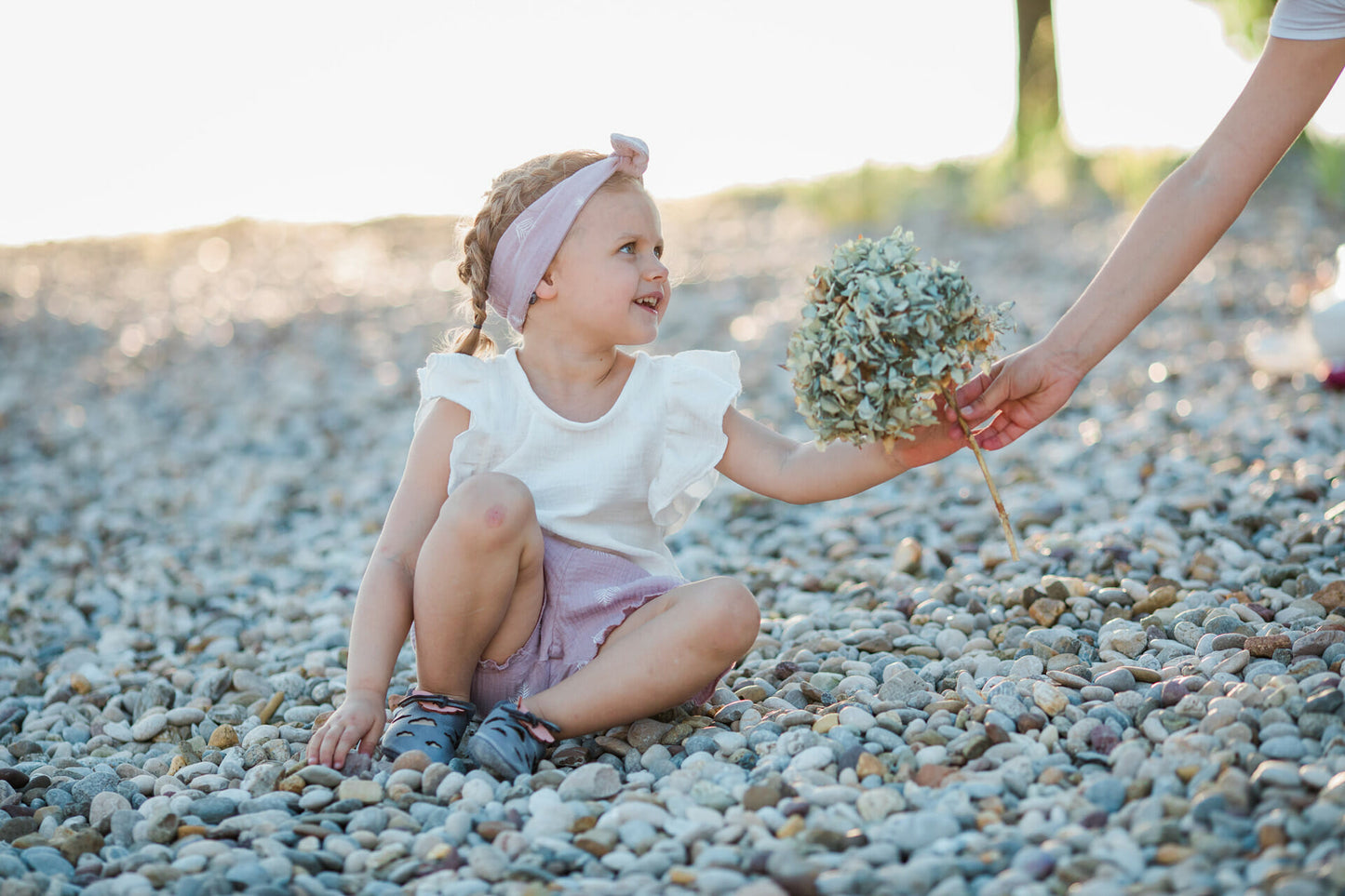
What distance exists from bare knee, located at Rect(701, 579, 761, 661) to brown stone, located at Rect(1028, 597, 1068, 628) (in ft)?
3.02

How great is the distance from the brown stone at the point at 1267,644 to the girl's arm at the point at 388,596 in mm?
1789

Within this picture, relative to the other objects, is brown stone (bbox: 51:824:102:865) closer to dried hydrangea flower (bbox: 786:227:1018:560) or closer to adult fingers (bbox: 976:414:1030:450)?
dried hydrangea flower (bbox: 786:227:1018:560)

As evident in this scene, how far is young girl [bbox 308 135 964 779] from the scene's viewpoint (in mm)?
2418

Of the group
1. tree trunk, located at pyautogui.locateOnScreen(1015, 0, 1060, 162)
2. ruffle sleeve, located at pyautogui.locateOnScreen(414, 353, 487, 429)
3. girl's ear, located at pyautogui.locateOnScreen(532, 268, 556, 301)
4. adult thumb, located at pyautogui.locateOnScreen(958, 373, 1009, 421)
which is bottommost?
adult thumb, located at pyautogui.locateOnScreen(958, 373, 1009, 421)

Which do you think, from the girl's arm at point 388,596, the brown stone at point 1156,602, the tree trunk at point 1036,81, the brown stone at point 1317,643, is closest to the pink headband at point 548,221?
the girl's arm at point 388,596

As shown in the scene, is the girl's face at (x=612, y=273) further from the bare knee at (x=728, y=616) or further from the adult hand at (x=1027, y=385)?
the adult hand at (x=1027, y=385)

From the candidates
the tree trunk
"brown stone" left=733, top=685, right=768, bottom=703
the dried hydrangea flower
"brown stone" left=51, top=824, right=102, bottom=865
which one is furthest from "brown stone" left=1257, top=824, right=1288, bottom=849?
the tree trunk

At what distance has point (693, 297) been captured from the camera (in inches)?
345

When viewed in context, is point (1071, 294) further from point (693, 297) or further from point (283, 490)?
point (283, 490)

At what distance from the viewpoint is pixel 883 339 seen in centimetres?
227

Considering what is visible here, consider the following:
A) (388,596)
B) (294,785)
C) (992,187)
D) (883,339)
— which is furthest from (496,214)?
(992,187)

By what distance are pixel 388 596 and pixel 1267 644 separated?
6.17 ft

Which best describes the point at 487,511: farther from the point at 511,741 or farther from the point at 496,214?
the point at 496,214

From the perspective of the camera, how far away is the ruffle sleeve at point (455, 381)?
8.77 feet
